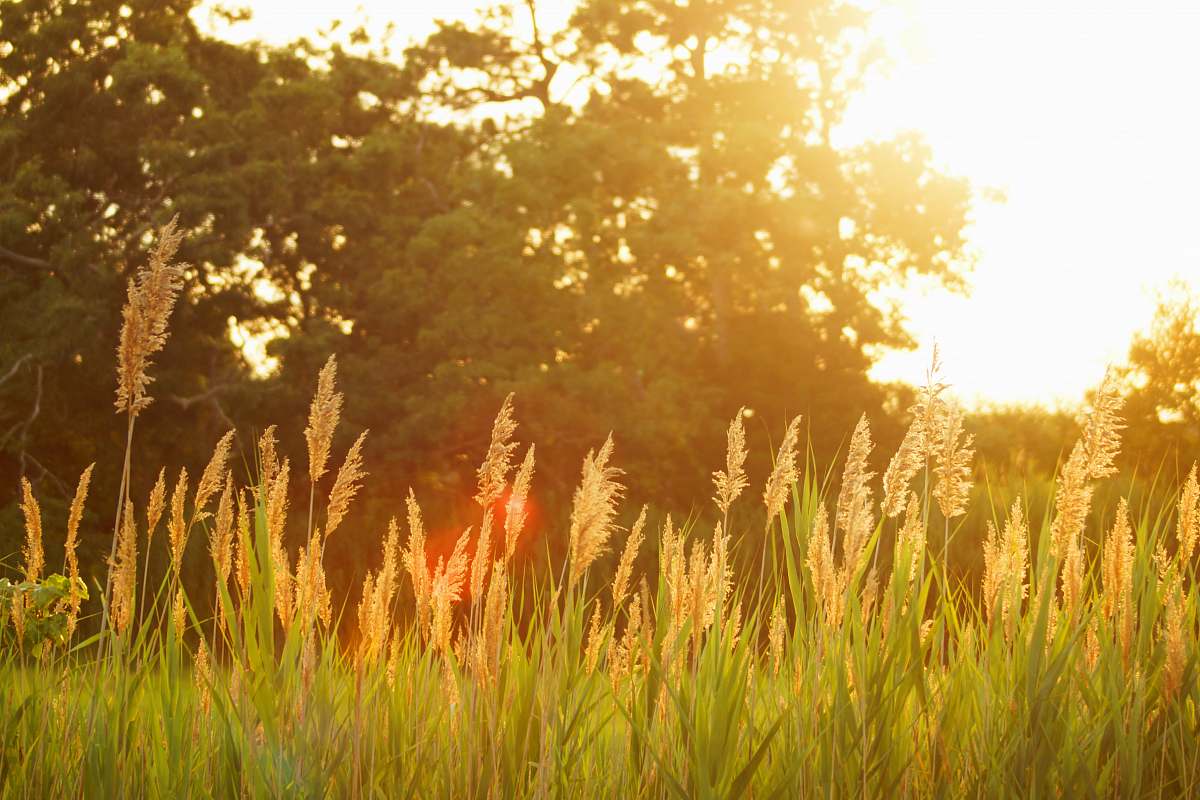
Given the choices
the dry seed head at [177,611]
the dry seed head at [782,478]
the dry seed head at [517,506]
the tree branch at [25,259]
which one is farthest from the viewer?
the tree branch at [25,259]

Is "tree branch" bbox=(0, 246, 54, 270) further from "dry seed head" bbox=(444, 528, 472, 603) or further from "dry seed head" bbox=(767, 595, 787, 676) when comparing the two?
"dry seed head" bbox=(767, 595, 787, 676)

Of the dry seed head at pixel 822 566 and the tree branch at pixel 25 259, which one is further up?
the tree branch at pixel 25 259

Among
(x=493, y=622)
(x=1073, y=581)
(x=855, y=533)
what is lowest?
(x=493, y=622)

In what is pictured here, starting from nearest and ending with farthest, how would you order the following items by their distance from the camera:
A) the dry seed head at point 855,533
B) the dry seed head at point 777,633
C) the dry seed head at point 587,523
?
the dry seed head at point 587,523
the dry seed head at point 855,533
the dry seed head at point 777,633

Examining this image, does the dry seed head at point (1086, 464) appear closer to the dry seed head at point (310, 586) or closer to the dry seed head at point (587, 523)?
the dry seed head at point (587, 523)

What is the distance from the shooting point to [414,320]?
21578mm

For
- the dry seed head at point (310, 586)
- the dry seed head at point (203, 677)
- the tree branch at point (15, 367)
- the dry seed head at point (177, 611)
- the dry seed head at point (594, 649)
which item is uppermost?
the tree branch at point (15, 367)

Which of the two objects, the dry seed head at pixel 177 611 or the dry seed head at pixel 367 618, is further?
the dry seed head at pixel 177 611

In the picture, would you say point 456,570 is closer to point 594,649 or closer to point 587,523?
point 594,649

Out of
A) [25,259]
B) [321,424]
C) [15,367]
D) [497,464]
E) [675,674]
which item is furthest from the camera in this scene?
[25,259]

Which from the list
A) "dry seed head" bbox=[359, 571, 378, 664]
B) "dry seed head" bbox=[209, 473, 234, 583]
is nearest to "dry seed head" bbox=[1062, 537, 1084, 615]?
"dry seed head" bbox=[359, 571, 378, 664]

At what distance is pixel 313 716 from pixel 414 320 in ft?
61.6

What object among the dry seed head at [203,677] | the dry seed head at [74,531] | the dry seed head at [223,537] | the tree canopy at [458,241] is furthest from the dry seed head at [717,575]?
the tree canopy at [458,241]

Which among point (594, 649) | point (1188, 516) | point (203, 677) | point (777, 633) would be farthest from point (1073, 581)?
point (203, 677)
